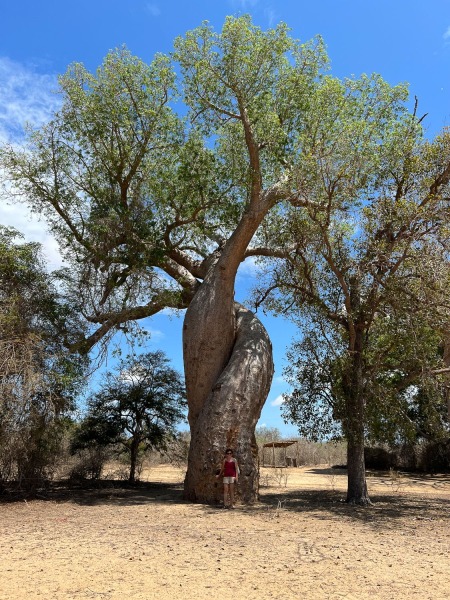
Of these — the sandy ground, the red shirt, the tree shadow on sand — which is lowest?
the sandy ground

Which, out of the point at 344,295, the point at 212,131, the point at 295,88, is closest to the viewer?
the point at 344,295

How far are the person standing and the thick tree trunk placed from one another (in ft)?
1.13

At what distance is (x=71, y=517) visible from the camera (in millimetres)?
8180

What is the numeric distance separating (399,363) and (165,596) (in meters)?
7.45

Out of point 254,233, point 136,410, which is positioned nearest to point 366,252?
point 254,233

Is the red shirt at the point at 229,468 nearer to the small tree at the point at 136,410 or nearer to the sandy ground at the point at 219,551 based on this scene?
the sandy ground at the point at 219,551

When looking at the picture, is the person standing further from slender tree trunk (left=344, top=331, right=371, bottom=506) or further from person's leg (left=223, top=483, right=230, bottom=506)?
slender tree trunk (left=344, top=331, right=371, bottom=506)

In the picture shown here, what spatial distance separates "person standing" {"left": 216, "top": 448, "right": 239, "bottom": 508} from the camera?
8.98 m

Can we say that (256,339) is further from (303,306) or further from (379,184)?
(379,184)

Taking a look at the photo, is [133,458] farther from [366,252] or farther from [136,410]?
[366,252]

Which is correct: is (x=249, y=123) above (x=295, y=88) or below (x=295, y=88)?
below

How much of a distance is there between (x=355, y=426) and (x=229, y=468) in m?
2.59

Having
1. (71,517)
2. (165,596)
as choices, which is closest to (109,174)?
(71,517)

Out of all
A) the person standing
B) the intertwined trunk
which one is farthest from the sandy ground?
the intertwined trunk
